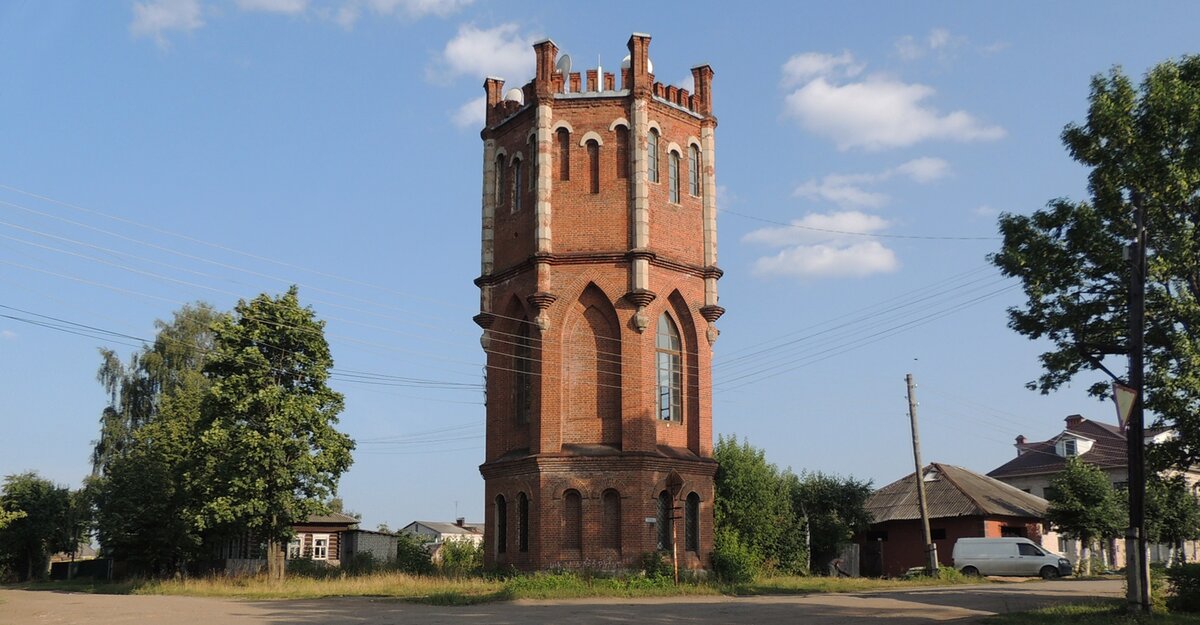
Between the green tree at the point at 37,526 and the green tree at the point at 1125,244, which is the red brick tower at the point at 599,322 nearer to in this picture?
the green tree at the point at 1125,244

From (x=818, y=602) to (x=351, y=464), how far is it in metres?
18.2

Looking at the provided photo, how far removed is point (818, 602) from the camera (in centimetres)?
2367

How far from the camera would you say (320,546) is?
52.5m

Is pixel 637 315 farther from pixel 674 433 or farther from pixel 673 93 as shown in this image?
pixel 673 93

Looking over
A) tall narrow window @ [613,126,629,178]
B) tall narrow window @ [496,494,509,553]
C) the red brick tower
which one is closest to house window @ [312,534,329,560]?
the red brick tower

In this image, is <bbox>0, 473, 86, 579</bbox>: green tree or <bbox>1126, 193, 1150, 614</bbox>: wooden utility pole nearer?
<bbox>1126, 193, 1150, 614</bbox>: wooden utility pole

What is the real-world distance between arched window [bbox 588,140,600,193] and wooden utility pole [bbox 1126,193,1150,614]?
17.8 m

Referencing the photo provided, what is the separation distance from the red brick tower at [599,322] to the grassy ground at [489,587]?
6.09 feet

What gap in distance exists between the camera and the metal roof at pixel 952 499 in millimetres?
46688

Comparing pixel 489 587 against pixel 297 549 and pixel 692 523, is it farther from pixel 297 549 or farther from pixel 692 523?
pixel 297 549

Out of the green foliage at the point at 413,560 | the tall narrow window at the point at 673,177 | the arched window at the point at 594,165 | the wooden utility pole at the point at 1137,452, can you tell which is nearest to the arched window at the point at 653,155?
the tall narrow window at the point at 673,177

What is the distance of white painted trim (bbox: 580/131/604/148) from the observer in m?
33.2

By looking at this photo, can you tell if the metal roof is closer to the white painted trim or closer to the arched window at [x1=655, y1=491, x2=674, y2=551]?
the arched window at [x1=655, y1=491, x2=674, y2=551]

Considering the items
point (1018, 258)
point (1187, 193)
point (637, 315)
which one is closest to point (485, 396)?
point (637, 315)
